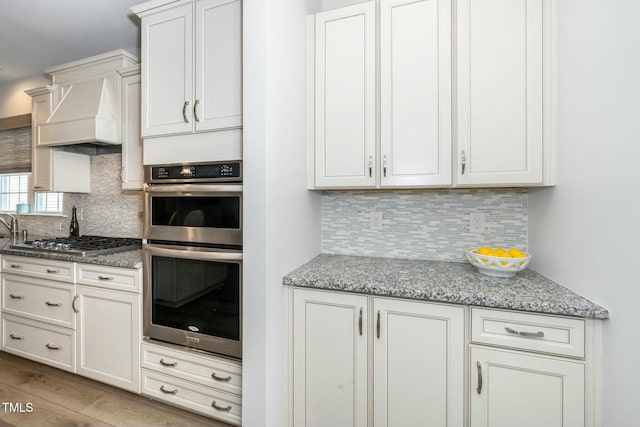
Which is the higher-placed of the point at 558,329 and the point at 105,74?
the point at 105,74

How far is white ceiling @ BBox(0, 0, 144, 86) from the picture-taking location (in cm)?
207

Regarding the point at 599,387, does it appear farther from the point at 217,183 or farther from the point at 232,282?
the point at 217,183

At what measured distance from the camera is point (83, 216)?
116 inches

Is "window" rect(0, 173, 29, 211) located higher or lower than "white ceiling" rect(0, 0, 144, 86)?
lower

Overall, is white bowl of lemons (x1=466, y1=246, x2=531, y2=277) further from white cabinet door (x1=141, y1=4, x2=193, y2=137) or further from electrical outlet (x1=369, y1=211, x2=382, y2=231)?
white cabinet door (x1=141, y1=4, x2=193, y2=137)

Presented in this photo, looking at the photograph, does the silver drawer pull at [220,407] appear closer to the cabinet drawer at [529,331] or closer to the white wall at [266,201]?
the white wall at [266,201]

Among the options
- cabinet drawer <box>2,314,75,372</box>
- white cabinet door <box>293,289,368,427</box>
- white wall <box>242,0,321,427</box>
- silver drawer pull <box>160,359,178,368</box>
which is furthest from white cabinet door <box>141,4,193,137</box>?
cabinet drawer <box>2,314,75,372</box>

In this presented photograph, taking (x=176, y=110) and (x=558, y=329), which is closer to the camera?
(x=558, y=329)

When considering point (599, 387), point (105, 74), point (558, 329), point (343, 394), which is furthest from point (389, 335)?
point (105, 74)

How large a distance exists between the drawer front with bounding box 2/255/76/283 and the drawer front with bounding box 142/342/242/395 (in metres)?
0.82

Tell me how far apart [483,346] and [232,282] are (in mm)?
1199

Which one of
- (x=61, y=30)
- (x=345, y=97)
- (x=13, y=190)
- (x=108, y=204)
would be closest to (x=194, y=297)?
(x=345, y=97)

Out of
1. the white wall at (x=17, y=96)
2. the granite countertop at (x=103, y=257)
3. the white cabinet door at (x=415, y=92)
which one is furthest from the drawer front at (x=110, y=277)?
the white wall at (x=17, y=96)

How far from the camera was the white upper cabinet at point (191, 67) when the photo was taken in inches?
61.8
